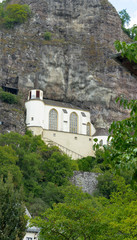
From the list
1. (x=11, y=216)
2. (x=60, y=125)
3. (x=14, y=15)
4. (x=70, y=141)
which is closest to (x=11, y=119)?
(x=60, y=125)

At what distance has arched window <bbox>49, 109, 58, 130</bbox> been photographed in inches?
3140

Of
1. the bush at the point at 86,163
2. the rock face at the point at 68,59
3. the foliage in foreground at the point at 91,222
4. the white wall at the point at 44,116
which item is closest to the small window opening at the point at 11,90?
the rock face at the point at 68,59

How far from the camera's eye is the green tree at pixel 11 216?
30000 mm

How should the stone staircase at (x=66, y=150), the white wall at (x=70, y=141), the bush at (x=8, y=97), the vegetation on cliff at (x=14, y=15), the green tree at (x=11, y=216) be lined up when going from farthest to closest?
the vegetation on cliff at (x=14, y=15)
the white wall at (x=70, y=141)
the bush at (x=8, y=97)
the stone staircase at (x=66, y=150)
the green tree at (x=11, y=216)

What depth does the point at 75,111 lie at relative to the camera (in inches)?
3248

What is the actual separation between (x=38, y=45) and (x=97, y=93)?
13335 mm

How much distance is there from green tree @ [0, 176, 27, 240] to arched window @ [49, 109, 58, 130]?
47640 millimetres

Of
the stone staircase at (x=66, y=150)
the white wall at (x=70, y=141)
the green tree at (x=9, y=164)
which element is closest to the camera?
the green tree at (x=9, y=164)

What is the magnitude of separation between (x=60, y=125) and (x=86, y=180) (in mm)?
15284

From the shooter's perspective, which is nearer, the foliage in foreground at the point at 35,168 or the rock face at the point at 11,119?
the foliage in foreground at the point at 35,168

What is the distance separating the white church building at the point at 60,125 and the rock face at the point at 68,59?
2600mm

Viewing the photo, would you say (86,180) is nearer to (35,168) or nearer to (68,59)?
(35,168)

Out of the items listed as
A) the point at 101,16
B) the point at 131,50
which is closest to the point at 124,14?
the point at 101,16

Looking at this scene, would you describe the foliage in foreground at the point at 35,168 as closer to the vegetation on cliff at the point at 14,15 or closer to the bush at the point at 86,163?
the bush at the point at 86,163
